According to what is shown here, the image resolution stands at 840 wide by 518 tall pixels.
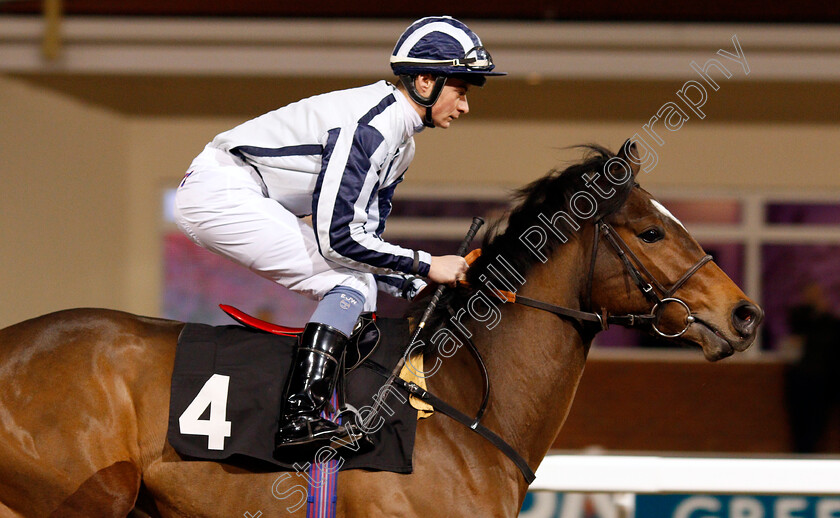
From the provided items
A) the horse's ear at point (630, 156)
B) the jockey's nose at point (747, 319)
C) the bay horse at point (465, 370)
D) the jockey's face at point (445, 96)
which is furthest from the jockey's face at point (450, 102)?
the jockey's nose at point (747, 319)

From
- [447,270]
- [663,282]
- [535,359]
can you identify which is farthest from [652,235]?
[447,270]

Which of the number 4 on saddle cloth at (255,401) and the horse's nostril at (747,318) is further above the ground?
the horse's nostril at (747,318)

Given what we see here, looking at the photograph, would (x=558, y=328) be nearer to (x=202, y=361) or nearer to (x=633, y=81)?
(x=202, y=361)

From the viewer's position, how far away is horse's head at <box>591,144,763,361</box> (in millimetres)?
2281

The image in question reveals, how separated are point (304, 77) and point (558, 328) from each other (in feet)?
13.1

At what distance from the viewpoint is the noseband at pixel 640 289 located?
2.31m

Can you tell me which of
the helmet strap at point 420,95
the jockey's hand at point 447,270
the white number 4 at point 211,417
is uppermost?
the helmet strap at point 420,95

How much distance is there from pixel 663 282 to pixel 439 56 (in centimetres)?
93

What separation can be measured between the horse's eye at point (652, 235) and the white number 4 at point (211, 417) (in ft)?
4.19

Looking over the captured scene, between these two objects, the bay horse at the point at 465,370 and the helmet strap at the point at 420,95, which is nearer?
the bay horse at the point at 465,370

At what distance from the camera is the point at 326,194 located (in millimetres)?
2176

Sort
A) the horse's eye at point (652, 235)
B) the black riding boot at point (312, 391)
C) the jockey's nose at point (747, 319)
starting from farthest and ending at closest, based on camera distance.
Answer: the horse's eye at point (652, 235), the jockey's nose at point (747, 319), the black riding boot at point (312, 391)

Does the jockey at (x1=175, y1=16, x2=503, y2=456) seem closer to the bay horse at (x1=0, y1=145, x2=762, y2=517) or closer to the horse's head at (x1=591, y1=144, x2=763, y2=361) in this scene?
the bay horse at (x1=0, y1=145, x2=762, y2=517)

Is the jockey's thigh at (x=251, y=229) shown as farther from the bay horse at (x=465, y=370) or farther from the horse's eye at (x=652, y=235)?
the horse's eye at (x=652, y=235)
